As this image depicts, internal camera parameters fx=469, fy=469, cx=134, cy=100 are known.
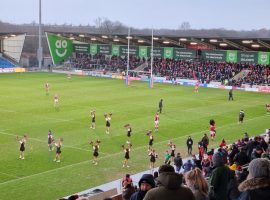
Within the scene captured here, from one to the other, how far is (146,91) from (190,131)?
23523 millimetres

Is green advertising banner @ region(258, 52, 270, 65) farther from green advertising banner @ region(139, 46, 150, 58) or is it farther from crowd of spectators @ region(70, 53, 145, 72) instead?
crowd of spectators @ region(70, 53, 145, 72)

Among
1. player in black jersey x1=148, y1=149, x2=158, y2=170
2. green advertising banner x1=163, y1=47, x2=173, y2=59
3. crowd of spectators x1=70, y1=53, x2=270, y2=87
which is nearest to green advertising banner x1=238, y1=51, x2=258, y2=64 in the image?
crowd of spectators x1=70, y1=53, x2=270, y2=87

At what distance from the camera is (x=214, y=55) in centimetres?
6775

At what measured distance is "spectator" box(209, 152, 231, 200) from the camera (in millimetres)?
7492

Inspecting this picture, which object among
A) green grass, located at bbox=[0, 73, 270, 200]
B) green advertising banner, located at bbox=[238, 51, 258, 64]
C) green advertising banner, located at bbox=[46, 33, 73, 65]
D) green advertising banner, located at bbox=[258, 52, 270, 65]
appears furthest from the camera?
green advertising banner, located at bbox=[46, 33, 73, 65]

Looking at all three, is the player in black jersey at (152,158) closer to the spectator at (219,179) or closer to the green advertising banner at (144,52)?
the spectator at (219,179)

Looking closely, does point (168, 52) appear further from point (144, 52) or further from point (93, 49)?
point (93, 49)

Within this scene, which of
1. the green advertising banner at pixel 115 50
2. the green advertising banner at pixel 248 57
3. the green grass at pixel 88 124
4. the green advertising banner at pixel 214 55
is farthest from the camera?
the green advertising banner at pixel 115 50

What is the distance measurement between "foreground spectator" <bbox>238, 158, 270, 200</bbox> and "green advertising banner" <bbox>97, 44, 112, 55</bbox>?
2917 inches

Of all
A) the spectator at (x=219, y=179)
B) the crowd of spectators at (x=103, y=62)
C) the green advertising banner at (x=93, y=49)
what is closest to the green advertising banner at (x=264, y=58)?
the crowd of spectators at (x=103, y=62)

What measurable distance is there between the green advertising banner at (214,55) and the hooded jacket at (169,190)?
6256 centimetres

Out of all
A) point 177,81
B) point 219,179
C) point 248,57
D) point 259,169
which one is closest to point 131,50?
point 177,81

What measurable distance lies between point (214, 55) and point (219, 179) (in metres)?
61.5

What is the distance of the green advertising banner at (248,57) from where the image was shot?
6322cm
